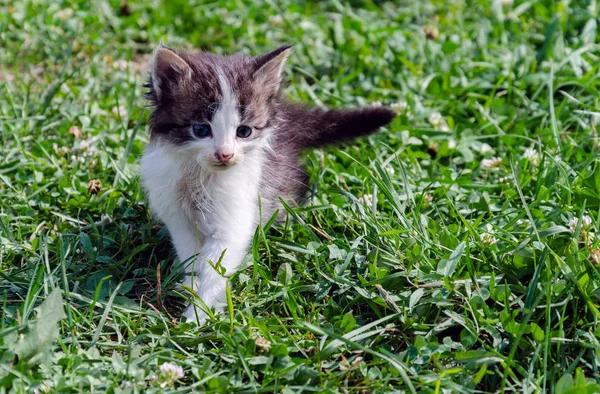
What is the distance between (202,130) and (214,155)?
14cm

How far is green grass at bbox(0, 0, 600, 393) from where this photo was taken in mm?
2695

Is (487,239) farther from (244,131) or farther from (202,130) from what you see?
(202,130)

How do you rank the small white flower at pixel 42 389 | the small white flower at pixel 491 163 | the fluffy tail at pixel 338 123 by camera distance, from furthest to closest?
the small white flower at pixel 491 163 < the fluffy tail at pixel 338 123 < the small white flower at pixel 42 389

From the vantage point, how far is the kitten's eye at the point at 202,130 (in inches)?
120

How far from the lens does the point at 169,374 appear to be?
8.59ft

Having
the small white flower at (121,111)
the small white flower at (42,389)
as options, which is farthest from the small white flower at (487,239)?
the small white flower at (121,111)

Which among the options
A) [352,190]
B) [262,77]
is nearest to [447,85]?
[352,190]

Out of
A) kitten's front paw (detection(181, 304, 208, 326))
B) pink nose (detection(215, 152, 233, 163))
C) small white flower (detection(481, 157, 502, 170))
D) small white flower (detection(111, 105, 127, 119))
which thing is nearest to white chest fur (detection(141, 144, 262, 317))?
kitten's front paw (detection(181, 304, 208, 326))

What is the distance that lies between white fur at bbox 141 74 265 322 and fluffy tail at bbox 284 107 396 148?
0.56 m

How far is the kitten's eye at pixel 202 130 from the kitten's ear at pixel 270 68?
33 centimetres

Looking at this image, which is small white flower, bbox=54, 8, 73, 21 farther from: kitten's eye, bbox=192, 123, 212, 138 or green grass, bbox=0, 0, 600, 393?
kitten's eye, bbox=192, 123, 212, 138

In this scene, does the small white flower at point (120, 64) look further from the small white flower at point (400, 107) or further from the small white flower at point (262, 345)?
the small white flower at point (262, 345)

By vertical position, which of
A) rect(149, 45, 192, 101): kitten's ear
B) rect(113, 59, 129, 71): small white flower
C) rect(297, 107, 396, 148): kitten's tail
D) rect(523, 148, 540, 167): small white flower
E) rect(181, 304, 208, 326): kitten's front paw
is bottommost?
rect(523, 148, 540, 167): small white flower

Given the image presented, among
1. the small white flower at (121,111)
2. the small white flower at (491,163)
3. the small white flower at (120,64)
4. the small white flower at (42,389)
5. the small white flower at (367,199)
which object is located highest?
the small white flower at (120,64)
